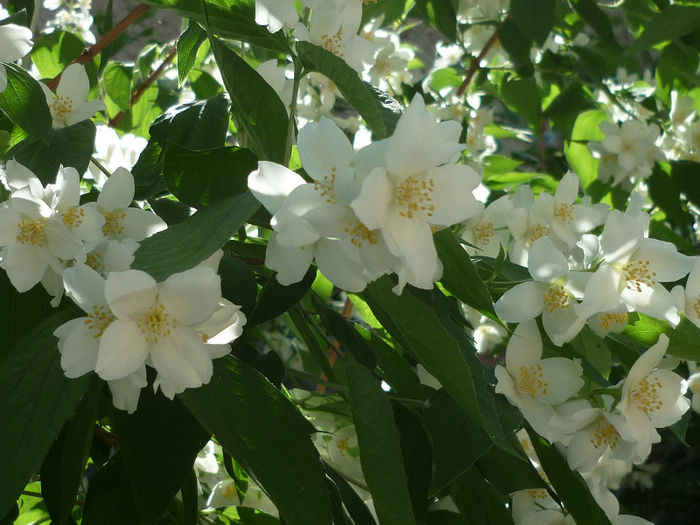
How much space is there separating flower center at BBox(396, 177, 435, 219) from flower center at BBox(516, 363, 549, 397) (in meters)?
0.21

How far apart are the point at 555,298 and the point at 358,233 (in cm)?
23

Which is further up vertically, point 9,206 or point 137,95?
point 9,206

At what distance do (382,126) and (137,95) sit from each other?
684 mm

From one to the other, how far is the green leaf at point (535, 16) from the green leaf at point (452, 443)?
0.58 metres

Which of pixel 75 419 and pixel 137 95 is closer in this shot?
pixel 75 419

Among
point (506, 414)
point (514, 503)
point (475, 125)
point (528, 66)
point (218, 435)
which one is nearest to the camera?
point (218, 435)

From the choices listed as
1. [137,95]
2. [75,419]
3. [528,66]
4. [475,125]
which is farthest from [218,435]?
[475,125]

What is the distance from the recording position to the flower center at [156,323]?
1.43 ft

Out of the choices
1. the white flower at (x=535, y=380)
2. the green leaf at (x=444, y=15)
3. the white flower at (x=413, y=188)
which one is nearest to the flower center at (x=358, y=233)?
the white flower at (x=413, y=188)

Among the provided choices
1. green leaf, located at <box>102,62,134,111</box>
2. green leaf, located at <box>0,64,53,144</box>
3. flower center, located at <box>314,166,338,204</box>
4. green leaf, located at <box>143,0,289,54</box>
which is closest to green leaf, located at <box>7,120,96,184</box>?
green leaf, located at <box>0,64,53,144</box>

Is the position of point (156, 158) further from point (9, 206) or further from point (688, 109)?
point (688, 109)

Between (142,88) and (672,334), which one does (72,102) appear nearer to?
(142,88)

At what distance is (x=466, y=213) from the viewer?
46cm

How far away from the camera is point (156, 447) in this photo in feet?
1.65
